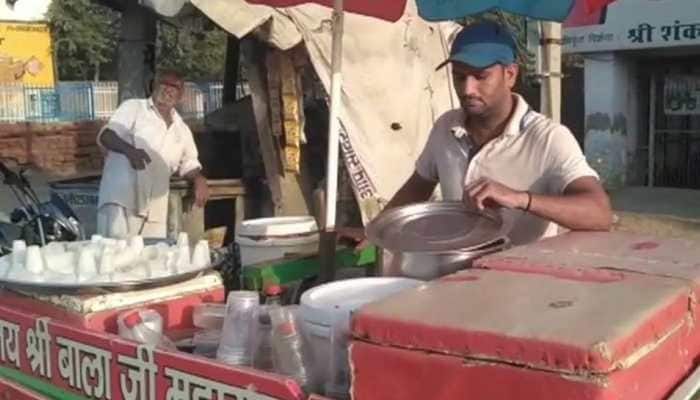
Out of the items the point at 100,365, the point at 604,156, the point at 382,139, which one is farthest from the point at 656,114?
the point at 100,365

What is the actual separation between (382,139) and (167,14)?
1.76m

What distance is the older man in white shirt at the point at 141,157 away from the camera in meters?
5.00

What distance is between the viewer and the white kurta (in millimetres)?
5027

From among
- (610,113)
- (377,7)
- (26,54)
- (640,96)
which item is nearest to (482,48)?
(377,7)

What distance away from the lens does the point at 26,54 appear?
3066cm

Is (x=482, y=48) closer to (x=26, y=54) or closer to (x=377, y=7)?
(x=377, y=7)

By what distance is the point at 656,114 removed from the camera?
1335 cm

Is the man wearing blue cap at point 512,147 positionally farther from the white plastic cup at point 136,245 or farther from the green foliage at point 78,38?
the green foliage at point 78,38

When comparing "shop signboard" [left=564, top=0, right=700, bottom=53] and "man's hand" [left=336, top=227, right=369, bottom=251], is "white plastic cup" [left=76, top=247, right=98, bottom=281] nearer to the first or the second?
"man's hand" [left=336, top=227, right=369, bottom=251]

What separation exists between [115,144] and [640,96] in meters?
10.2

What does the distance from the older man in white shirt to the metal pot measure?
3137 millimetres

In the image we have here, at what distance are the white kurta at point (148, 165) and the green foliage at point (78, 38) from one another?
3042 cm

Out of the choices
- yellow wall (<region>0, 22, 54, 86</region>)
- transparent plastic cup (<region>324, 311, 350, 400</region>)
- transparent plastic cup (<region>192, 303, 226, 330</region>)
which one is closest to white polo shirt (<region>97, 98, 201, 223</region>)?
transparent plastic cup (<region>192, 303, 226, 330</region>)

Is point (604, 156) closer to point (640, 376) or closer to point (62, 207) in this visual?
point (62, 207)
